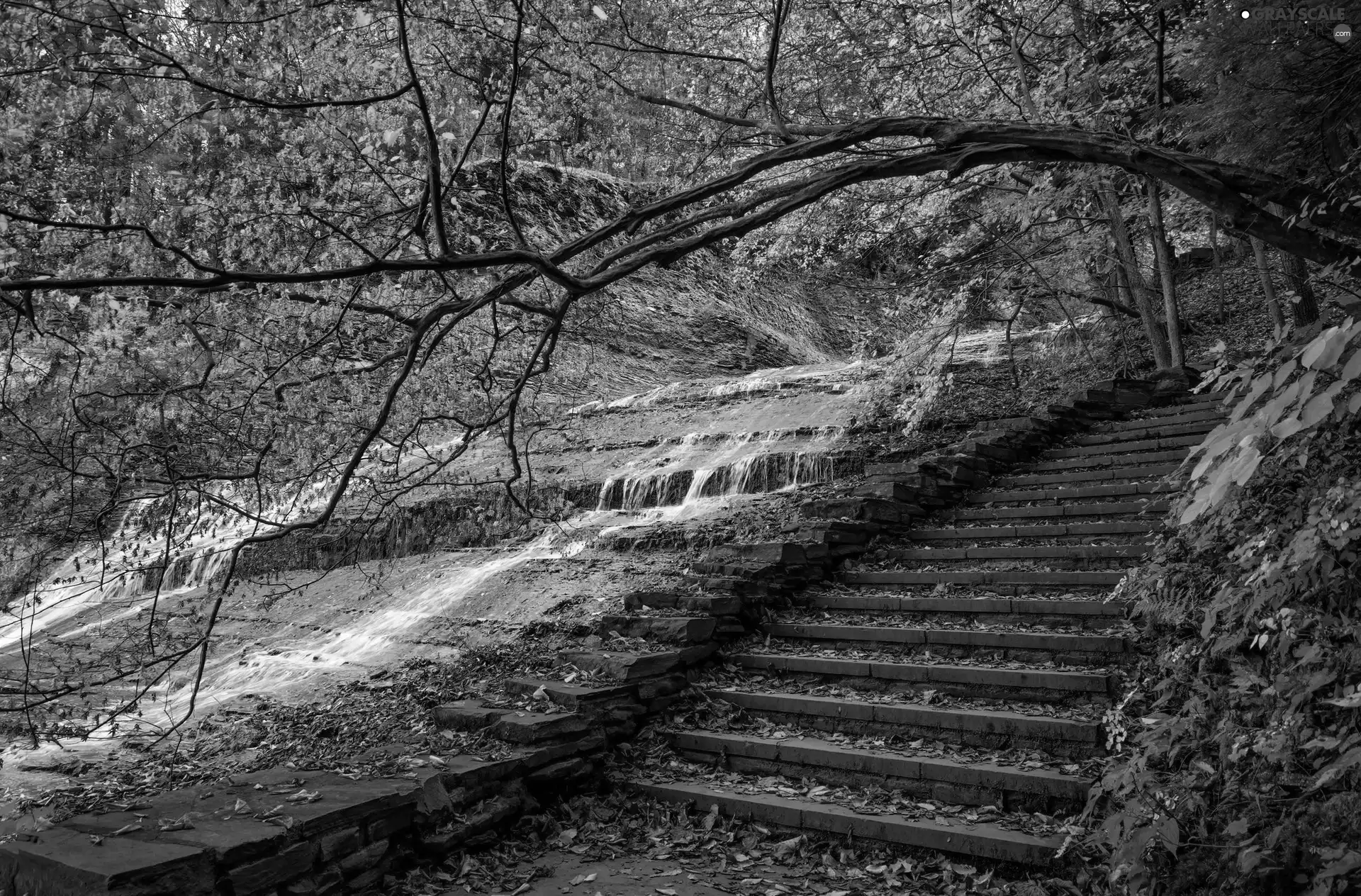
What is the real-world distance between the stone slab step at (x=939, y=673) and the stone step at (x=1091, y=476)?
3.79 m

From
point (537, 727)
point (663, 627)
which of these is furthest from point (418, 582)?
point (537, 727)

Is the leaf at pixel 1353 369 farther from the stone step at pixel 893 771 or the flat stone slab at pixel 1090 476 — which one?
the flat stone slab at pixel 1090 476

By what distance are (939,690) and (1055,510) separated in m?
3.11

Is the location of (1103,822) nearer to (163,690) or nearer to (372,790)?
(372,790)

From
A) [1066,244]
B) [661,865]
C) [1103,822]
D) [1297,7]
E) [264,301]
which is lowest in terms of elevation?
[661,865]

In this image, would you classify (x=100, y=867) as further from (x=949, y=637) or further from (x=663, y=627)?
(x=949, y=637)

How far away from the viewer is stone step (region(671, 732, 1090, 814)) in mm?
3898

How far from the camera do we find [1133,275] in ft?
37.6

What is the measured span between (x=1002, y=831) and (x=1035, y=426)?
672 cm

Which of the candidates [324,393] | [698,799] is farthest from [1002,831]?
[324,393]

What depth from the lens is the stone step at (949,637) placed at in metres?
5.00

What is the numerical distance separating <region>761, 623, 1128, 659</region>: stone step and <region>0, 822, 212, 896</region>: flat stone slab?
3955 mm

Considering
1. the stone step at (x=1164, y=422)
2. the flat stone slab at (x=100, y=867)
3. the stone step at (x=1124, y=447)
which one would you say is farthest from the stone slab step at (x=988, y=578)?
the flat stone slab at (x=100, y=867)

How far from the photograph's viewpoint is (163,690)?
765 centimetres
